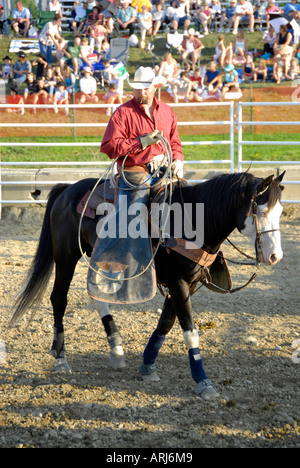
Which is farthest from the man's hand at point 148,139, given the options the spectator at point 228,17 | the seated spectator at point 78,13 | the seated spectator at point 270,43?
the spectator at point 228,17

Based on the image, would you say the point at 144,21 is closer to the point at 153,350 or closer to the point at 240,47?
the point at 240,47

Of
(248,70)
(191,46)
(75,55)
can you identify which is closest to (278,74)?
(248,70)

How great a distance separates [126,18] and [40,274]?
16035mm

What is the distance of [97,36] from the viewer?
710 inches

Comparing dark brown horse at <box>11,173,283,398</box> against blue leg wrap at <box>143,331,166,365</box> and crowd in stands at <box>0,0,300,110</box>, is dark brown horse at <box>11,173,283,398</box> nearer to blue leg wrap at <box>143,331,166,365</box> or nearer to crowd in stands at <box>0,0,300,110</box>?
blue leg wrap at <box>143,331,166,365</box>

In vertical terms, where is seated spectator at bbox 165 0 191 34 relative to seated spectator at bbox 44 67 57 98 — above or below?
above

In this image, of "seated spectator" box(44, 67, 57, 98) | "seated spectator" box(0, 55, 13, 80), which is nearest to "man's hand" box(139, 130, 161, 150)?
"seated spectator" box(44, 67, 57, 98)

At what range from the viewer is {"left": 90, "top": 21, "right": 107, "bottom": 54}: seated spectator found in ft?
58.7

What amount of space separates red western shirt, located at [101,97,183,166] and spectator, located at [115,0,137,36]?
15.8 meters

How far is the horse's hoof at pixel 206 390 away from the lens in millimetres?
4152

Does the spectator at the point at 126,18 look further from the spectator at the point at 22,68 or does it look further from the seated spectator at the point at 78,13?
the spectator at the point at 22,68
